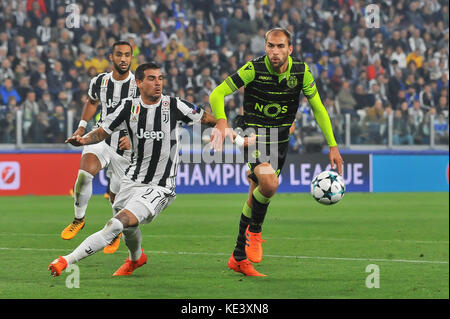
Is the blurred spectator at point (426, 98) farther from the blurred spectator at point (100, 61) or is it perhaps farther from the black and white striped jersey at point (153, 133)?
the black and white striped jersey at point (153, 133)

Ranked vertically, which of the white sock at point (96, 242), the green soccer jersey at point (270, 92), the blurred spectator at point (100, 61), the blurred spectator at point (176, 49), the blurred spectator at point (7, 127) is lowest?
the white sock at point (96, 242)

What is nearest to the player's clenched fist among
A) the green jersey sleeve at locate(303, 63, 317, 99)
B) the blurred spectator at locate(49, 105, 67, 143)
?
the green jersey sleeve at locate(303, 63, 317, 99)

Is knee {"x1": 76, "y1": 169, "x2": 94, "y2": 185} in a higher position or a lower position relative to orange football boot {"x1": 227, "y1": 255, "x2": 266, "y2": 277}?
higher

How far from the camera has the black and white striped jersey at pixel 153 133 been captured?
7230 mm

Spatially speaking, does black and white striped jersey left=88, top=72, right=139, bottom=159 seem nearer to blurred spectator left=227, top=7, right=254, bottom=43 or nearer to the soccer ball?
the soccer ball

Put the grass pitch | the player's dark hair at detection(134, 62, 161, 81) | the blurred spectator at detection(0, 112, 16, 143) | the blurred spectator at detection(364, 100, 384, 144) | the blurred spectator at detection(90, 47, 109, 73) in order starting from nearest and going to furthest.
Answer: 1. the grass pitch
2. the player's dark hair at detection(134, 62, 161, 81)
3. the blurred spectator at detection(0, 112, 16, 143)
4. the blurred spectator at detection(90, 47, 109, 73)
5. the blurred spectator at detection(364, 100, 384, 144)

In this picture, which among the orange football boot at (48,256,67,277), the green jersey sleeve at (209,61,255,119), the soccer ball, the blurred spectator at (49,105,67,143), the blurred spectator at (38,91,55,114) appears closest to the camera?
the orange football boot at (48,256,67,277)

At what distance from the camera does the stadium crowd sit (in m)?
→ 19.0

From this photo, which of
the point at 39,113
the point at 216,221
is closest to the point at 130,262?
the point at 216,221

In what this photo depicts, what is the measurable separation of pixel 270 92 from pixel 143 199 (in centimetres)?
160

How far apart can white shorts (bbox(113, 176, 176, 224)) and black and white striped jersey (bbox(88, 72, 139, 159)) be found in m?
2.38

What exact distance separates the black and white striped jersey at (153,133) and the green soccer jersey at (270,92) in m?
0.40

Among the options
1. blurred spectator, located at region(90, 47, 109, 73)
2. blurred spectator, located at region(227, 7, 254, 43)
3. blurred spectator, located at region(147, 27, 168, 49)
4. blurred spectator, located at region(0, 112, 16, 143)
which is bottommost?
blurred spectator, located at region(0, 112, 16, 143)

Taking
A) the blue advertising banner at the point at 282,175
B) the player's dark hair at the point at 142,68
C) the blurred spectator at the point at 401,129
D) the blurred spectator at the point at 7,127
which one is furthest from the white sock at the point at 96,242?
the blurred spectator at the point at 401,129
